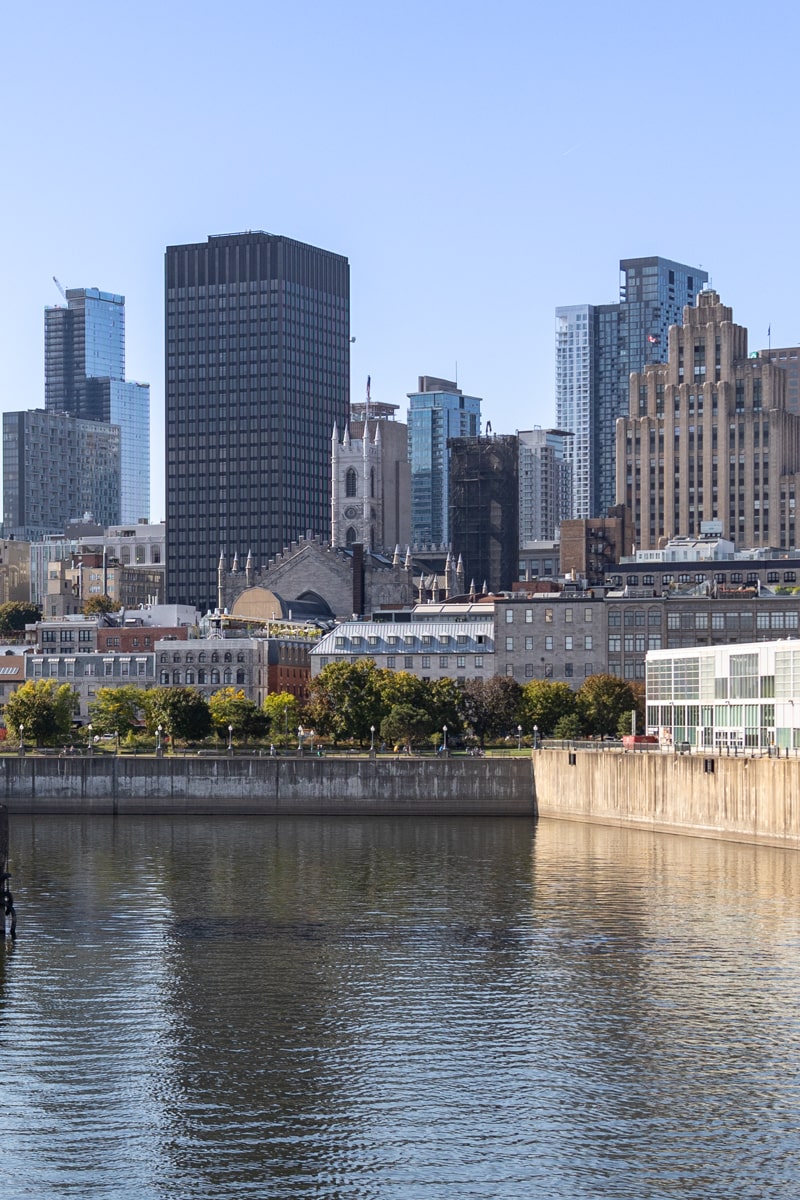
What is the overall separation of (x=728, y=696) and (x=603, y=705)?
45597 millimetres

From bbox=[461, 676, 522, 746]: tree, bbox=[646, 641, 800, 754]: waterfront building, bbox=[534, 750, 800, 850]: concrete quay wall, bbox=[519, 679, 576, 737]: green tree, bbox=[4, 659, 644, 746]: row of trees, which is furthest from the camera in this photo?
bbox=[461, 676, 522, 746]: tree

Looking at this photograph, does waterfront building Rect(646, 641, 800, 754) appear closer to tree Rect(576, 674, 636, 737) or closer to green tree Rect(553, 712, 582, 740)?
green tree Rect(553, 712, 582, 740)

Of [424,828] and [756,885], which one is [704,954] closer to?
[756,885]

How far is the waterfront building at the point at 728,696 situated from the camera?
5394 inches

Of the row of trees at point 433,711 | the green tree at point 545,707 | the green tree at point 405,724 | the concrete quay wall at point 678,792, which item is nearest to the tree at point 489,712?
the row of trees at point 433,711

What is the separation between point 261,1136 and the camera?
50.9 meters

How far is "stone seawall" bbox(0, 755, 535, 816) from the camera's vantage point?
6467 inches

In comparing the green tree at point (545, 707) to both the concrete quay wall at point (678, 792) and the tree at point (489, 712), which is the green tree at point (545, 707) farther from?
the concrete quay wall at point (678, 792)

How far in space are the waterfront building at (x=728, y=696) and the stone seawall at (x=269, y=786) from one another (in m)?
13.1

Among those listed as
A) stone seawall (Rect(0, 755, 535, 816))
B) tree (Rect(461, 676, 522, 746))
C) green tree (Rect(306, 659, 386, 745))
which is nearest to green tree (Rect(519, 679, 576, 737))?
tree (Rect(461, 676, 522, 746))

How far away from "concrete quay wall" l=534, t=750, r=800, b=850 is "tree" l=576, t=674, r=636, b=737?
28.5 metres

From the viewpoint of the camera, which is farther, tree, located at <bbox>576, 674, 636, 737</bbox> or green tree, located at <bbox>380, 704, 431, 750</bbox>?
tree, located at <bbox>576, 674, 636, 737</bbox>

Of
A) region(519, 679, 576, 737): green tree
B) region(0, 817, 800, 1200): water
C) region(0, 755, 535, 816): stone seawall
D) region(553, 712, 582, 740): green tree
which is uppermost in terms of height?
region(519, 679, 576, 737): green tree

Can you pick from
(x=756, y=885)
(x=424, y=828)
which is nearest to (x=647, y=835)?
(x=424, y=828)
